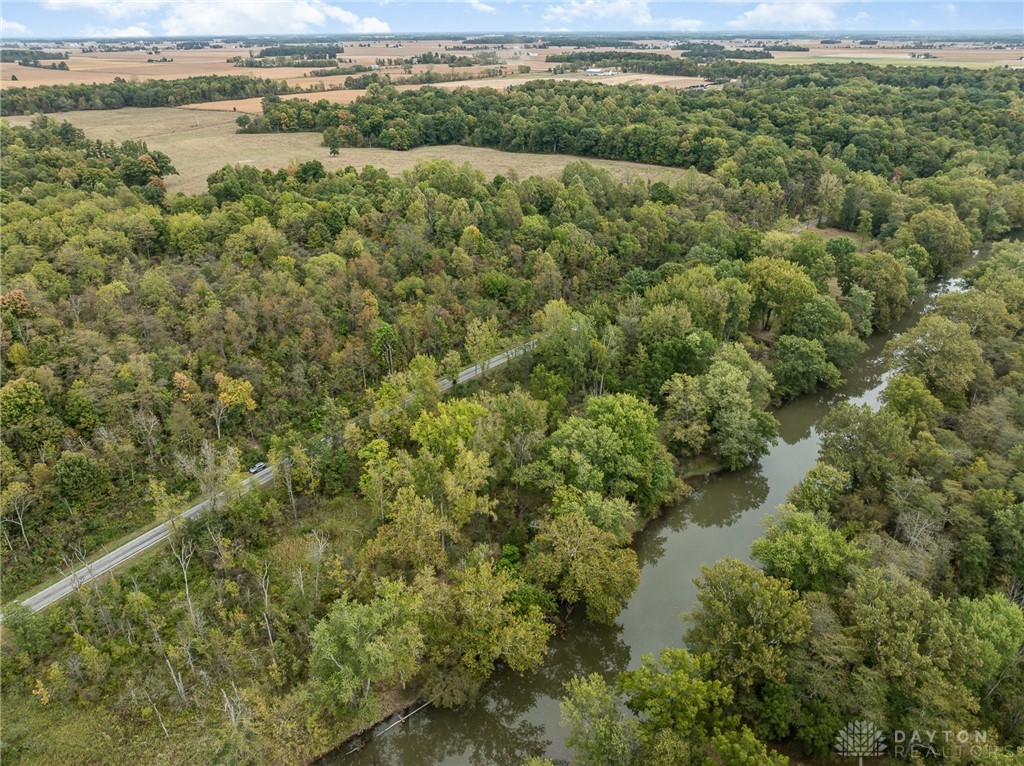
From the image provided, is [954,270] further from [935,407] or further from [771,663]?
[771,663]

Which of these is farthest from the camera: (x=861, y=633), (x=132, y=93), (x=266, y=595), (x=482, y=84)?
(x=482, y=84)

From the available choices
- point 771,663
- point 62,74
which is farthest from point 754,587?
point 62,74

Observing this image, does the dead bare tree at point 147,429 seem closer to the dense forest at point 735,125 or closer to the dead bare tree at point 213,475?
the dead bare tree at point 213,475

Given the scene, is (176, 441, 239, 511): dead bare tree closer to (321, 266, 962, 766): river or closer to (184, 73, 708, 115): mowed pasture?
(321, 266, 962, 766): river

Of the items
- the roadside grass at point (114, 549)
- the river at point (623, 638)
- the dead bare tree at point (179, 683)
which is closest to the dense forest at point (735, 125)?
the river at point (623, 638)

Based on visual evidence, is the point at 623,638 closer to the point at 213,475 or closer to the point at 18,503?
the point at 213,475

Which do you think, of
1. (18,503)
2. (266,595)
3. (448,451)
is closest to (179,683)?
(266,595)

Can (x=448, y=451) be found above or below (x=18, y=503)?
below
